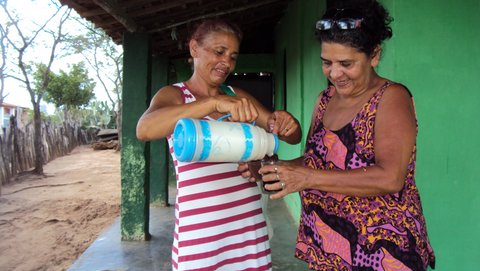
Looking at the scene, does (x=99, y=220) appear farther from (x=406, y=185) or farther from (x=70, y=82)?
(x=70, y=82)

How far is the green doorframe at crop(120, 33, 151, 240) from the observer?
15.4 ft

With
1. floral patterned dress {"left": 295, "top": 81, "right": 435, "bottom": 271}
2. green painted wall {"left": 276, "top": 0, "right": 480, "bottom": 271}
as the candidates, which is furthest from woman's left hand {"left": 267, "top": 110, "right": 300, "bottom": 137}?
green painted wall {"left": 276, "top": 0, "right": 480, "bottom": 271}

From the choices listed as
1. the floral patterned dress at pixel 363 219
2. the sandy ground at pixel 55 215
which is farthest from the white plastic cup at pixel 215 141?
the sandy ground at pixel 55 215

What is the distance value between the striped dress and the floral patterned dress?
0.28 m

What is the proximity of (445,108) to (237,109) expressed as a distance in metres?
1.40

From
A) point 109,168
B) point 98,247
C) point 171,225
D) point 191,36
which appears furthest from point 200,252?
point 109,168

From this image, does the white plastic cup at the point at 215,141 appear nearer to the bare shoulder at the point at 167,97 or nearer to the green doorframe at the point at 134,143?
the bare shoulder at the point at 167,97

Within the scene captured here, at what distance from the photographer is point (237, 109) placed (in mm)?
1282

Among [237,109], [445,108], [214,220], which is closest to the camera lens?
[237,109]

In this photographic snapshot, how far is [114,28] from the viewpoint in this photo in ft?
15.0

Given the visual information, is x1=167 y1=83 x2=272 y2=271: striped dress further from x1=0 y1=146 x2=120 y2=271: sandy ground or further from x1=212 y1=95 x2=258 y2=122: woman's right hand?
x1=0 y1=146 x2=120 y2=271: sandy ground

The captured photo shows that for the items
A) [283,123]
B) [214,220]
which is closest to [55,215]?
[214,220]

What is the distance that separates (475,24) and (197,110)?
1.69m

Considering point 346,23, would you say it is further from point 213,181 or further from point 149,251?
point 149,251
